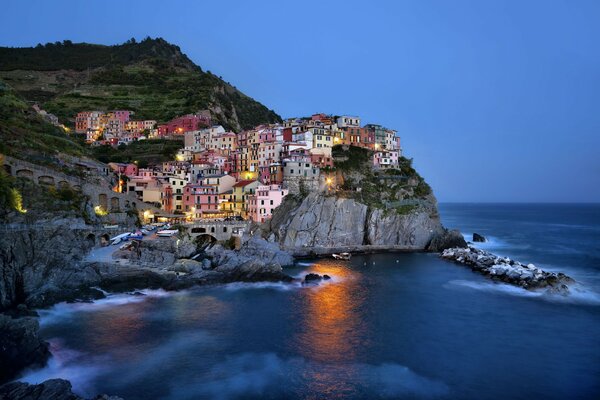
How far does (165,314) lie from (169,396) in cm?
1101

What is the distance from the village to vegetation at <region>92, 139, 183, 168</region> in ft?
9.09

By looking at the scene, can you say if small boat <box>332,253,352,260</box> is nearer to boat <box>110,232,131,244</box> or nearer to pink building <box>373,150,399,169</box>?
pink building <box>373,150,399,169</box>

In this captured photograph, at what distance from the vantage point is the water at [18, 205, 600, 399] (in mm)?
20453

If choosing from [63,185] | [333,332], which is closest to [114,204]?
[63,185]

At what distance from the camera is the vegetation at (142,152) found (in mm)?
73644

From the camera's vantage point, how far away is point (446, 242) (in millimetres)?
58438

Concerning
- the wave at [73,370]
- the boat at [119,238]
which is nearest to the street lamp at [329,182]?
the boat at [119,238]

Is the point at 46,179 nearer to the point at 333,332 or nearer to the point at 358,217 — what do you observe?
the point at 333,332

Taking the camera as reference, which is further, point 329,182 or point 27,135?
point 329,182

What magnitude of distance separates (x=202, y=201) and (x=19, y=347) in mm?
37792

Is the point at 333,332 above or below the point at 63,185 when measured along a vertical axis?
below

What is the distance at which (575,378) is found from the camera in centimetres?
2172

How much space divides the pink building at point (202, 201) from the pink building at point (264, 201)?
5.40 m

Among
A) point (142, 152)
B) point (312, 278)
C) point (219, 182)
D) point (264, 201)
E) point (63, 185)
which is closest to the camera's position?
point (312, 278)
